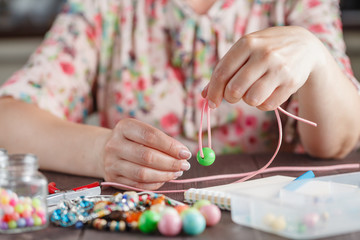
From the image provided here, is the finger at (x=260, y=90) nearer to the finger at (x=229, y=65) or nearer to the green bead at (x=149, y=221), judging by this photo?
the finger at (x=229, y=65)

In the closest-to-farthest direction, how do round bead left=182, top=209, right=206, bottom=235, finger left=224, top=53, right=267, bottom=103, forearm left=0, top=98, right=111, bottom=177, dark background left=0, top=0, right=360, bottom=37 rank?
round bead left=182, top=209, right=206, bottom=235
finger left=224, top=53, right=267, bottom=103
forearm left=0, top=98, right=111, bottom=177
dark background left=0, top=0, right=360, bottom=37

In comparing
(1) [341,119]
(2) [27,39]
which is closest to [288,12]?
(1) [341,119]

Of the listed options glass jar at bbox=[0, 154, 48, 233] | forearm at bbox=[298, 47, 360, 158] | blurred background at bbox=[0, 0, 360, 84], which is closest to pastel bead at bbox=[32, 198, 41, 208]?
glass jar at bbox=[0, 154, 48, 233]

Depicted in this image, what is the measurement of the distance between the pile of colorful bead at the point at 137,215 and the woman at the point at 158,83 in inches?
9.1

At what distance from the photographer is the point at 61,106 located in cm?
117

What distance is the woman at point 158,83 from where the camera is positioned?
38.5 inches

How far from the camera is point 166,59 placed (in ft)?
4.05

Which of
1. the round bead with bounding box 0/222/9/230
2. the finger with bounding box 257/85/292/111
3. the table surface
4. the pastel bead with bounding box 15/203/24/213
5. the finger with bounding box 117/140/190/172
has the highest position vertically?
the finger with bounding box 257/85/292/111

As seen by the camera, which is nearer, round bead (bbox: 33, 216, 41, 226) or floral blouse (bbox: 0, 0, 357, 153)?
round bead (bbox: 33, 216, 41, 226)

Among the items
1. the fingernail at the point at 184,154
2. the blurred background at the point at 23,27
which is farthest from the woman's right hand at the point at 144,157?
the blurred background at the point at 23,27

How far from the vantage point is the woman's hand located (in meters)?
0.70

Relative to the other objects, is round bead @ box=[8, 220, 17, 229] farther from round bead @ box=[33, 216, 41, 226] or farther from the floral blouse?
the floral blouse

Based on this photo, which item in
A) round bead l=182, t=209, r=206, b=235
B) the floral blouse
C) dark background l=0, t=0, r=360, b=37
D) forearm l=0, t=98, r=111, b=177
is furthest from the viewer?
dark background l=0, t=0, r=360, b=37

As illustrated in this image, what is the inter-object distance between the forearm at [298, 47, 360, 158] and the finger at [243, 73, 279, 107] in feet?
0.67
